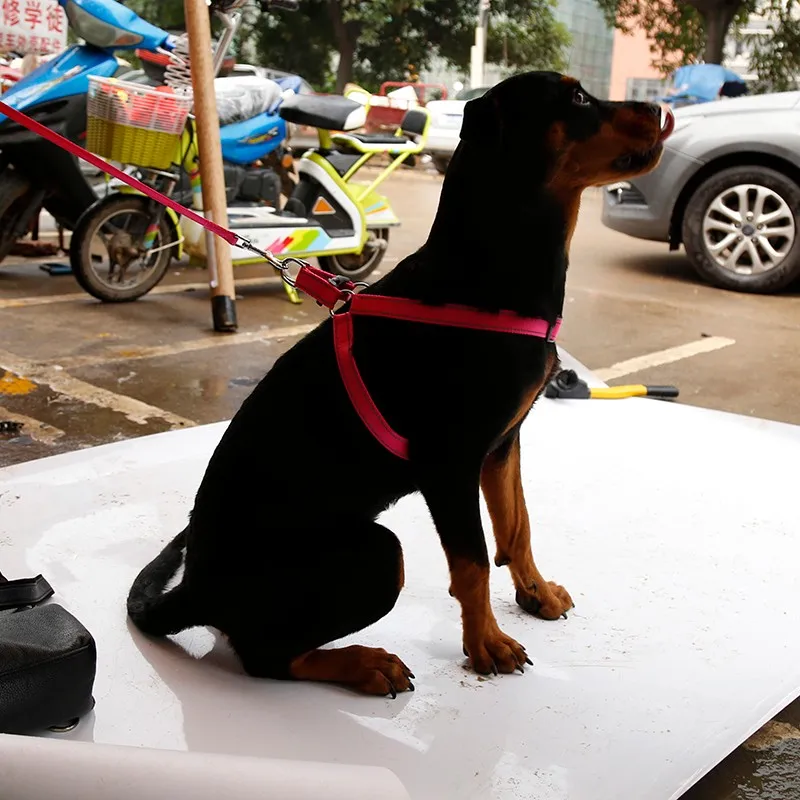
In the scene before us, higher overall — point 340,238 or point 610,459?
point 340,238

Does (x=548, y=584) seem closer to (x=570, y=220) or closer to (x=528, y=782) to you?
(x=528, y=782)

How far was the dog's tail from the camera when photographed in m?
1.97

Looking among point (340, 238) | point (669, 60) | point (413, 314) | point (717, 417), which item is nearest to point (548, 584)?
point (413, 314)

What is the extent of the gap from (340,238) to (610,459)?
3539mm

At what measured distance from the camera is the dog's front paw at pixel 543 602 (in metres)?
2.24

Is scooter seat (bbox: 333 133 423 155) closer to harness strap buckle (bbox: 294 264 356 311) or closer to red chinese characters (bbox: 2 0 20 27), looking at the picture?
red chinese characters (bbox: 2 0 20 27)

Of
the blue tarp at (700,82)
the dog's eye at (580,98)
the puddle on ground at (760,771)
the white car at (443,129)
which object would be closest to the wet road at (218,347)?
the puddle on ground at (760,771)

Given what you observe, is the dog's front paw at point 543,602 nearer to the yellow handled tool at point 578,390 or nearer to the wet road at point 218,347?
the wet road at point 218,347

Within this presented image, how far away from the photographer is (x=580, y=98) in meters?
1.90

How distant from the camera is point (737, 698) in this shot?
1.95 m

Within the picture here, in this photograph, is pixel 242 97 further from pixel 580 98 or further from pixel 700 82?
pixel 700 82

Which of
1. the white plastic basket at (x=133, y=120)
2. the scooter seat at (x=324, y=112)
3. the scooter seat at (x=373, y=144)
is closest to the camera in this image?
the white plastic basket at (x=133, y=120)

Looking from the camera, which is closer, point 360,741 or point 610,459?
point 360,741

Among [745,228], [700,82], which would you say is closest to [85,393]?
[745,228]
